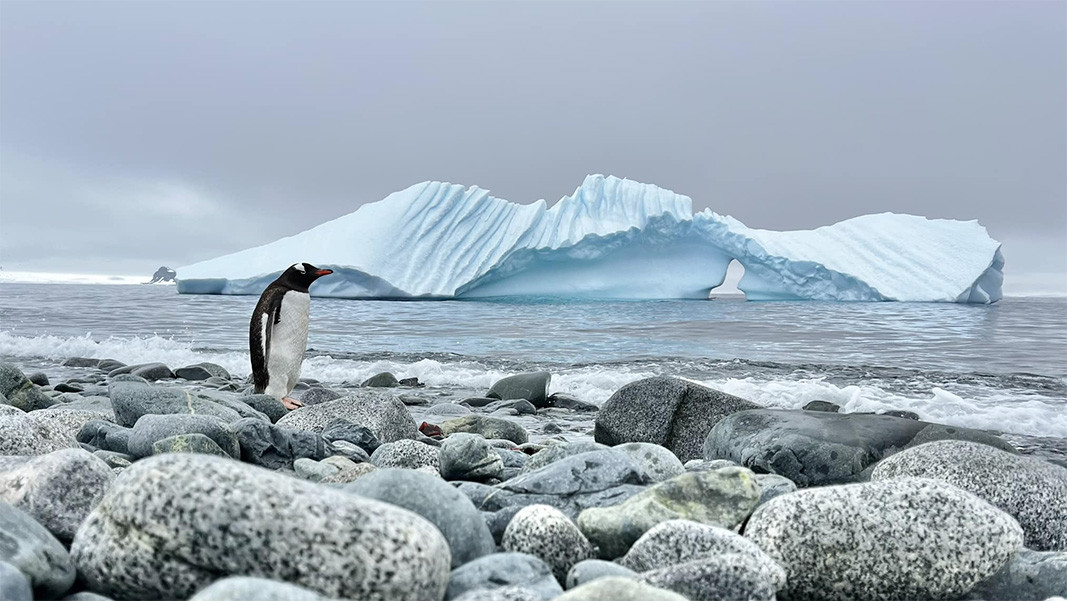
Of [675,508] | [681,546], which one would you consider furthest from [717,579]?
[675,508]

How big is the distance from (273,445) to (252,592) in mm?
1804

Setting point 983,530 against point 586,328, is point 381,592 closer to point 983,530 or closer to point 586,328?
point 983,530

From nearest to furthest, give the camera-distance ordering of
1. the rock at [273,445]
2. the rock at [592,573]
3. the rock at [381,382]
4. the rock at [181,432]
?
1. the rock at [592,573]
2. the rock at [181,432]
3. the rock at [273,445]
4. the rock at [381,382]

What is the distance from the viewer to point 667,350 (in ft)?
34.2

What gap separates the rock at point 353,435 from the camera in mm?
3170

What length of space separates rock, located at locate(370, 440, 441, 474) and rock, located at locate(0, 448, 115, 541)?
104cm

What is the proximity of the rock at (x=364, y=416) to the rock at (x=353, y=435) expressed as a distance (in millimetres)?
188

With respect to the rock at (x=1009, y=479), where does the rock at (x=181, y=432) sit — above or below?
above

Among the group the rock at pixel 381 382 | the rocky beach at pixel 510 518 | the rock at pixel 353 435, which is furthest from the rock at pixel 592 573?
the rock at pixel 381 382

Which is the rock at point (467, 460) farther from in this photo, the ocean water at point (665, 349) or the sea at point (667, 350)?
the ocean water at point (665, 349)

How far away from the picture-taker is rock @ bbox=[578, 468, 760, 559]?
1.82m

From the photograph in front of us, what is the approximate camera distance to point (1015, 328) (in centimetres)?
1451

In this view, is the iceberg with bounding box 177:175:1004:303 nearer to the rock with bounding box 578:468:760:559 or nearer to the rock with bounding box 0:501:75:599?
the rock with bounding box 578:468:760:559

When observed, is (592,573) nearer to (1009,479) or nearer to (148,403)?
(1009,479)
